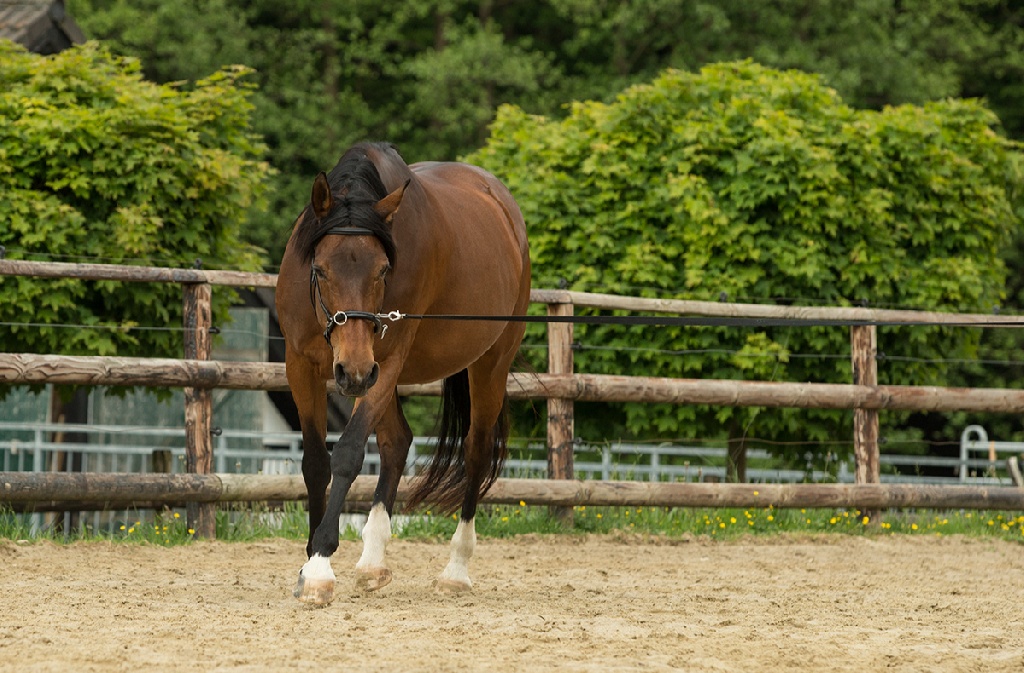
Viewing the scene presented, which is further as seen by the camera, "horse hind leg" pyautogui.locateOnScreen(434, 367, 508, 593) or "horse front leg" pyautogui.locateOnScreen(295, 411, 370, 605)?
"horse hind leg" pyautogui.locateOnScreen(434, 367, 508, 593)

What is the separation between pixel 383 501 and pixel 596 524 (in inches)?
121

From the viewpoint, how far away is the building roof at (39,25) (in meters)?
13.0

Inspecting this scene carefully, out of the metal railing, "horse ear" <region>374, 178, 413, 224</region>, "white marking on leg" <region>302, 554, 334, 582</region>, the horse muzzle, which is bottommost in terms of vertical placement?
"white marking on leg" <region>302, 554, 334, 582</region>

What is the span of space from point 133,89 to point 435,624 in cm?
623

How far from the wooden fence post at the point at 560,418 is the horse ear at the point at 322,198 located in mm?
3606

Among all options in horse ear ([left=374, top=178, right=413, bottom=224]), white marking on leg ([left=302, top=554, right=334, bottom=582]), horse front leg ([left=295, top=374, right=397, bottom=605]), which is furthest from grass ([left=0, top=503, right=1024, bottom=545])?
horse ear ([left=374, top=178, right=413, bottom=224])

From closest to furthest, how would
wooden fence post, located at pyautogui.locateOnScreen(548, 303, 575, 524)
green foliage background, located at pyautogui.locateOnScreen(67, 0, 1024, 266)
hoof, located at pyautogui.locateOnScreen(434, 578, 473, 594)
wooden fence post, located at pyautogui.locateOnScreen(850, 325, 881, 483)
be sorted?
hoof, located at pyautogui.locateOnScreen(434, 578, 473, 594) < wooden fence post, located at pyautogui.locateOnScreen(548, 303, 575, 524) < wooden fence post, located at pyautogui.locateOnScreen(850, 325, 881, 483) < green foliage background, located at pyautogui.locateOnScreen(67, 0, 1024, 266)

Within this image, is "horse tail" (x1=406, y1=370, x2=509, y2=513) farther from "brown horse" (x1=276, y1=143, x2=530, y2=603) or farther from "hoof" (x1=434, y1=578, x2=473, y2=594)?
"hoof" (x1=434, y1=578, x2=473, y2=594)

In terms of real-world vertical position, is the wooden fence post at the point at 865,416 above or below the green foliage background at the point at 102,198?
below

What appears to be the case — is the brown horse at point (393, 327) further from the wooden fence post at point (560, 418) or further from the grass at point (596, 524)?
the wooden fence post at point (560, 418)

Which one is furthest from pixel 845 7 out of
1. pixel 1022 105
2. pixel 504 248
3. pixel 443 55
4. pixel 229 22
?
pixel 504 248

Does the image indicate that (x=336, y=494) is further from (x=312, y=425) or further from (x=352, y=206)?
(x=352, y=206)

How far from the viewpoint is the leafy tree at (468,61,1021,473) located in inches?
404

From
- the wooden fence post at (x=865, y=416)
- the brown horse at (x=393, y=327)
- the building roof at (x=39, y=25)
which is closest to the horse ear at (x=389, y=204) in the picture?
the brown horse at (x=393, y=327)
